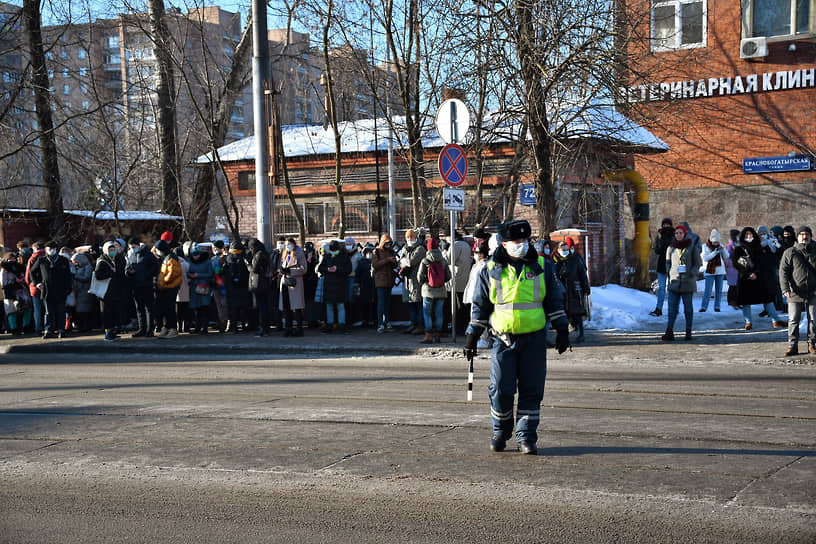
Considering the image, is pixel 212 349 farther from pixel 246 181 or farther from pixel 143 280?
pixel 246 181

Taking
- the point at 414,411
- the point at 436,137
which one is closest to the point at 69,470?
the point at 414,411

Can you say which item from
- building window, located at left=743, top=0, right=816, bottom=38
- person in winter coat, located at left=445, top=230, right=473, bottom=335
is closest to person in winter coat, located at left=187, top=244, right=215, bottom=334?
person in winter coat, located at left=445, top=230, right=473, bottom=335

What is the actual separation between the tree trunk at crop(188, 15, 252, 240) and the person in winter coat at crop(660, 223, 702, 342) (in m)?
15.1

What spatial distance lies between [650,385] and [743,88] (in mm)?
21383

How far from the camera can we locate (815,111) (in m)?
27.9

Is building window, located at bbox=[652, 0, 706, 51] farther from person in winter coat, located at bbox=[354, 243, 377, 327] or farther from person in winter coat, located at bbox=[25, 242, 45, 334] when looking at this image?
person in winter coat, located at bbox=[25, 242, 45, 334]

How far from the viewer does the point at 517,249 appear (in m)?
6.81

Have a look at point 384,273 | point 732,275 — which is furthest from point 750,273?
point 384,273

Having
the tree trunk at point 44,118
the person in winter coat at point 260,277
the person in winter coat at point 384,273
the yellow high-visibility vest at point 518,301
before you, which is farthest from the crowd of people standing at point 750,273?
the tree trunk at point 44,118

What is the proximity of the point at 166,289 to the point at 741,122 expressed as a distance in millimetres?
20388

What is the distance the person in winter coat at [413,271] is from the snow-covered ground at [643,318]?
3.18m

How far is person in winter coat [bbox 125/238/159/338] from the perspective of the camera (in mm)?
17078

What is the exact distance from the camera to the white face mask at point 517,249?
22.3ft

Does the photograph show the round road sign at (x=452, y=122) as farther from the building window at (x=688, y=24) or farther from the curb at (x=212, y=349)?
the building window at (x=688, y=24)
